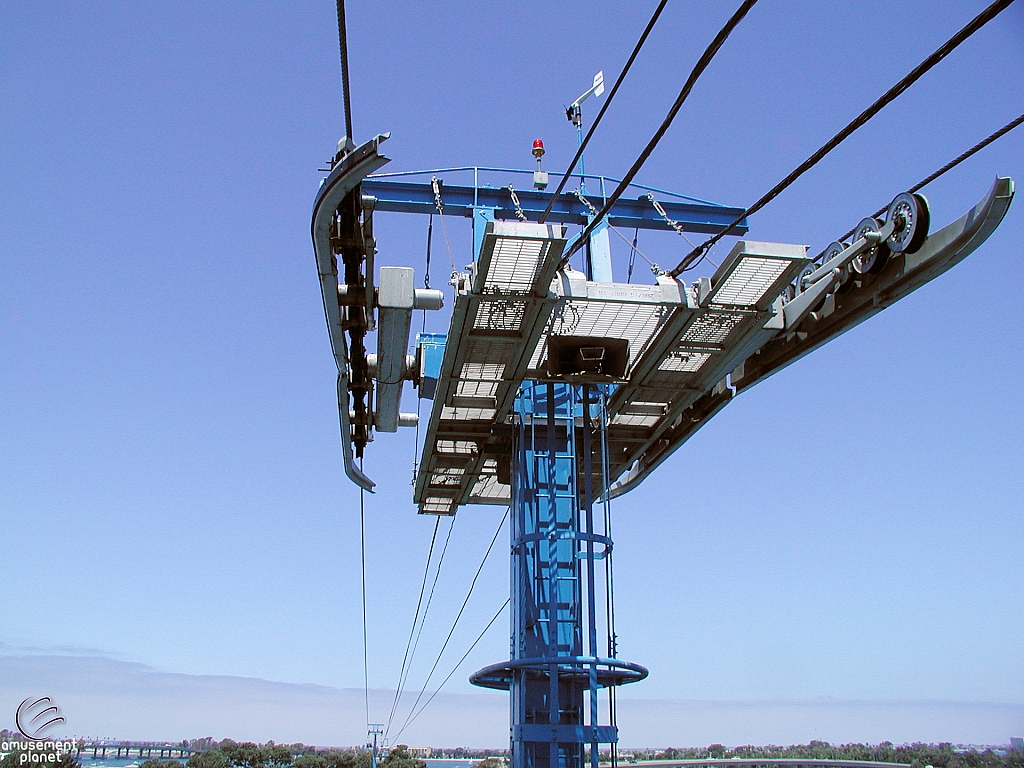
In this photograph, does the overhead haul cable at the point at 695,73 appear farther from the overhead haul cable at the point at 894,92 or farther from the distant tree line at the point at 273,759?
the distant tree line at the point at 273,759

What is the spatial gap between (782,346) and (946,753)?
58779 millimetres

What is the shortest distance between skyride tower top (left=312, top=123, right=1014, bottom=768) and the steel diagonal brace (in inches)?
1.5

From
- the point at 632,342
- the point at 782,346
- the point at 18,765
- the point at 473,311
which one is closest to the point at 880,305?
the point at 782,346

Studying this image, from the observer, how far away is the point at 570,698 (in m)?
17.6

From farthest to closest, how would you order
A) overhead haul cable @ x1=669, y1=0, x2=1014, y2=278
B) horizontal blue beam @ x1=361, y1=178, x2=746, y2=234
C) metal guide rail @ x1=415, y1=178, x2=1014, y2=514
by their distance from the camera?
horizontal blue beam @ x1=361, y1=178, x2=746, y2=234, metal guide rail @ x1=415, y1=178, x2=1014, y2=514, overhead haul cable @ x1=669, y1=0, x2=1014, y2=278

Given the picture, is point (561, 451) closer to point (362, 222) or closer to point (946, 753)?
point (362, 222)

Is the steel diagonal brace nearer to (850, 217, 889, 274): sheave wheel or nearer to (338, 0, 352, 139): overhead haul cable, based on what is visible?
(338, 0, 352, 139): overhead haul cable

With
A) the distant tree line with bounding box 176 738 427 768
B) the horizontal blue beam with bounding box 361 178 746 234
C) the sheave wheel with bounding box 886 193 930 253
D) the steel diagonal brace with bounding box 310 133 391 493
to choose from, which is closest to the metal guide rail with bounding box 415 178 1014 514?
the sheave wheel with bounding box 886 193 930 253

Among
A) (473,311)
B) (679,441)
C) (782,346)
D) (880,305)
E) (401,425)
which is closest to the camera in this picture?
(880,305)

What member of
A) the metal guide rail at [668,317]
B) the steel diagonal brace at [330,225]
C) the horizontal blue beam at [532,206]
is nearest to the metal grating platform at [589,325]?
the metal guide rail at [668,317]

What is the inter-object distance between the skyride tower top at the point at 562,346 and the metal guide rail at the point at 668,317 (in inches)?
1.4

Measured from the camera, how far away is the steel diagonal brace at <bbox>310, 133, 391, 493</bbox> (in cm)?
1096

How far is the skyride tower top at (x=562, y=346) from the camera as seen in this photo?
13.5 metres

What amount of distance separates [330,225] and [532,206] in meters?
8.41
